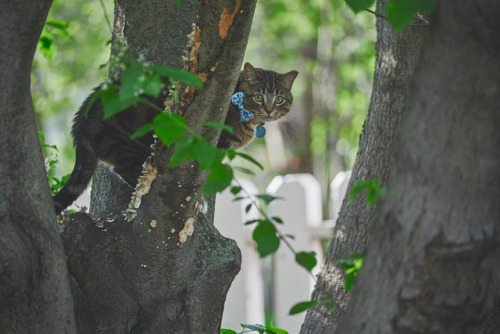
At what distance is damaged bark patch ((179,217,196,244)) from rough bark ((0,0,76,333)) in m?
0.36

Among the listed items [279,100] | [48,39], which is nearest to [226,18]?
[48,39]

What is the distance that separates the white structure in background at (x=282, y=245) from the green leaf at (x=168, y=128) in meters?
3.51

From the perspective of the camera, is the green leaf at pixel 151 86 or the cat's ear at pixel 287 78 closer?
the green leaf at pixel 151 86

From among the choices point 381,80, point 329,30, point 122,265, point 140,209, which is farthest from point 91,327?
point 329,30

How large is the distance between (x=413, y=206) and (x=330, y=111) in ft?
27.0

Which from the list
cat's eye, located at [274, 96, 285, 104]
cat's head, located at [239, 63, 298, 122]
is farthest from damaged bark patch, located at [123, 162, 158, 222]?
cat's eye, located at [274, 96, 285, 104]

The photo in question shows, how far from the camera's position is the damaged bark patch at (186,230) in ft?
5.50

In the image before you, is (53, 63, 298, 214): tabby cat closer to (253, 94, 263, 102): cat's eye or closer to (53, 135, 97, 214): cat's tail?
(53, 135, 97, 214): cat's tail

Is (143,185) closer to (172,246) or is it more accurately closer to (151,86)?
(172,246)

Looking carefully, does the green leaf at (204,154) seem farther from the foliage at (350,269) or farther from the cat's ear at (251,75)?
the cat's ear at (251,75)

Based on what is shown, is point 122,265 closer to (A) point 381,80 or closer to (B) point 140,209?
(B) point 140,209

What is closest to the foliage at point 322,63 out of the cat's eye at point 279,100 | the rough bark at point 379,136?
the cat's eye at point 279,100

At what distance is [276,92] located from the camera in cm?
342

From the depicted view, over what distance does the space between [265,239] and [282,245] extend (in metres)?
3.62
